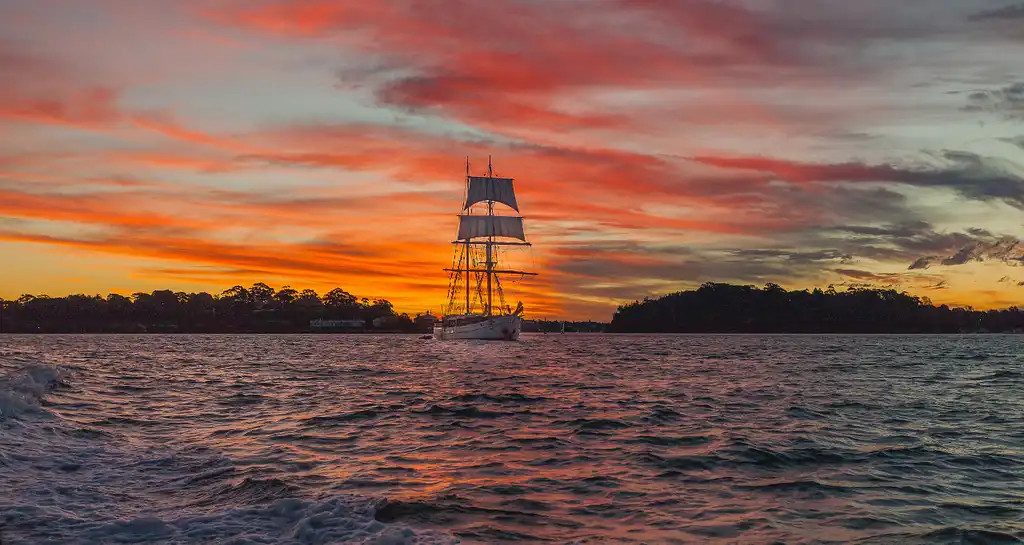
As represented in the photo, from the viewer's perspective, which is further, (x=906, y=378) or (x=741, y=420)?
(x=906, y=378)

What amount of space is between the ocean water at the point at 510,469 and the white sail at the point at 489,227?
429ft

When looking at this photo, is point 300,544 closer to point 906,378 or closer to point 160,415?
point 160,415

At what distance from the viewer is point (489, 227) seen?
15675 cm

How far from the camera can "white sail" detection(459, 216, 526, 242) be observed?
157 meters

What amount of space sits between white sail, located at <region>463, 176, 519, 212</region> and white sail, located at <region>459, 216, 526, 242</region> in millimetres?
2856

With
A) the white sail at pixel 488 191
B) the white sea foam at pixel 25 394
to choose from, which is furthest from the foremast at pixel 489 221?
the white sea foam at pixel 25 394

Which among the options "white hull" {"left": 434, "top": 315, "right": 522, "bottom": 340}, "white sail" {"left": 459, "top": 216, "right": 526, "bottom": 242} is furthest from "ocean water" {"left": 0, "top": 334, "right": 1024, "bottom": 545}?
"white sail" {"left": 459, "top": 216, "right": 526, "bottom": 242}

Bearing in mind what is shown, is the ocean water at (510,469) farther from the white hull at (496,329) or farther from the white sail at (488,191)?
the white sail at (488,191)

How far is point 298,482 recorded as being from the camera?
12188mm

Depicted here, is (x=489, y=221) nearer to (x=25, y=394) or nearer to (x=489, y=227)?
(x=489, y=227)

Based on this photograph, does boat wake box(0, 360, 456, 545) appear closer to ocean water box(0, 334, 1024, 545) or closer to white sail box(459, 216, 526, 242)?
ocean water box(0, 334, 1024, 545)

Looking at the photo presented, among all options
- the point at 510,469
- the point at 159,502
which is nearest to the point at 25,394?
the point at 159,502

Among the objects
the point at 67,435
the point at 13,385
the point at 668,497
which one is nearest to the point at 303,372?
the point at 13,385

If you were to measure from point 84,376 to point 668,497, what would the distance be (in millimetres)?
34446
